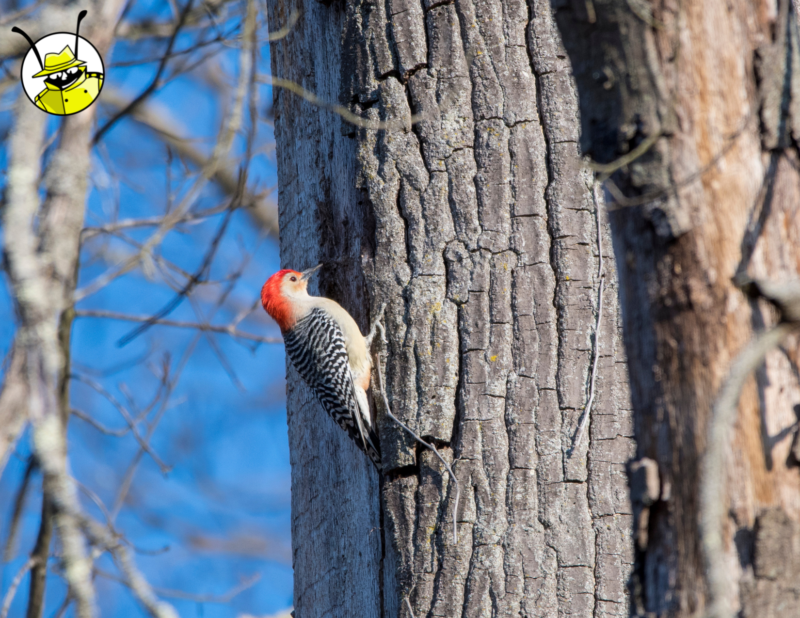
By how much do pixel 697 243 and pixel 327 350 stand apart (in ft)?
9.93

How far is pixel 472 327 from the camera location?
112 inches

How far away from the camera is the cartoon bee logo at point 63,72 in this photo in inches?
162

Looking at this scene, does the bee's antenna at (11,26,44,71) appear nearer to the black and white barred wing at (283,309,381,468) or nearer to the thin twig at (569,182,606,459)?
the black and white barred wing at (283,309,381,468)

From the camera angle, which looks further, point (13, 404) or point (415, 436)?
point (13, 404)

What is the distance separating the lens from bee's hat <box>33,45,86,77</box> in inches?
173

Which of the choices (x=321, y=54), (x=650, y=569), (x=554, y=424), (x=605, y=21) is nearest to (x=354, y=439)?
(x=554, y=424)

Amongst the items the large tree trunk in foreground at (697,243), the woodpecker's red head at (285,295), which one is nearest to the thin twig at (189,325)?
the woodpecker's red head at (285,295)

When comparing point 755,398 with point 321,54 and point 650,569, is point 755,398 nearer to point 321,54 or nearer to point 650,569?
point 650,569

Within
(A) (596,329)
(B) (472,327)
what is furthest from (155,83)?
(A) (596,329)

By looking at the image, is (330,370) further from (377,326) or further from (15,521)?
(15,521)

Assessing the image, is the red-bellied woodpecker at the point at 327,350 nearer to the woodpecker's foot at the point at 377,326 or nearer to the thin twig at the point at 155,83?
the woodpecker's foot at the point at 377,326

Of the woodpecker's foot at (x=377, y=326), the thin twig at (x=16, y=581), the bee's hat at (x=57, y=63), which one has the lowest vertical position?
the thin twig at (x=16, y=581)

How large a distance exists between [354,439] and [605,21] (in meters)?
2.14

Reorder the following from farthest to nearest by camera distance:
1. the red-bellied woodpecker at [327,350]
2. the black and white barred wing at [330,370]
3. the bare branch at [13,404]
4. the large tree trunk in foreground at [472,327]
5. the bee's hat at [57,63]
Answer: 1. the bee's hat at [57,63]
2. the bare branch at [13,404]
3. the red-bellied woodpecker at [327,350]
4. the black and white barred wing at [330,370]
5. the large tree trunk in foreground at [472,327]
